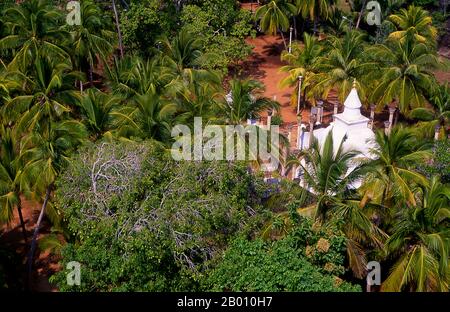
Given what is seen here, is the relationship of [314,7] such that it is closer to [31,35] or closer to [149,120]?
[31,35]

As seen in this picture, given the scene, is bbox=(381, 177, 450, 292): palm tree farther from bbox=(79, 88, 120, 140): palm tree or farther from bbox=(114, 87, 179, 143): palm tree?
bbox=(79, 88, 120, 140): palm tree

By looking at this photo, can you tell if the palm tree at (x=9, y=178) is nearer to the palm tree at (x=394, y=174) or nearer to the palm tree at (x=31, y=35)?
the palm tree at (x=31, y=35)

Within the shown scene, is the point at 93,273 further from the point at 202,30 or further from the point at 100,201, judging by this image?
the point at 202,30

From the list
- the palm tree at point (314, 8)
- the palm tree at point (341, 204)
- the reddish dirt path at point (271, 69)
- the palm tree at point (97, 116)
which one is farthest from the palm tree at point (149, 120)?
the palm tree at point (314, 8)

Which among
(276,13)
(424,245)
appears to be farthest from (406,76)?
(424,245)
